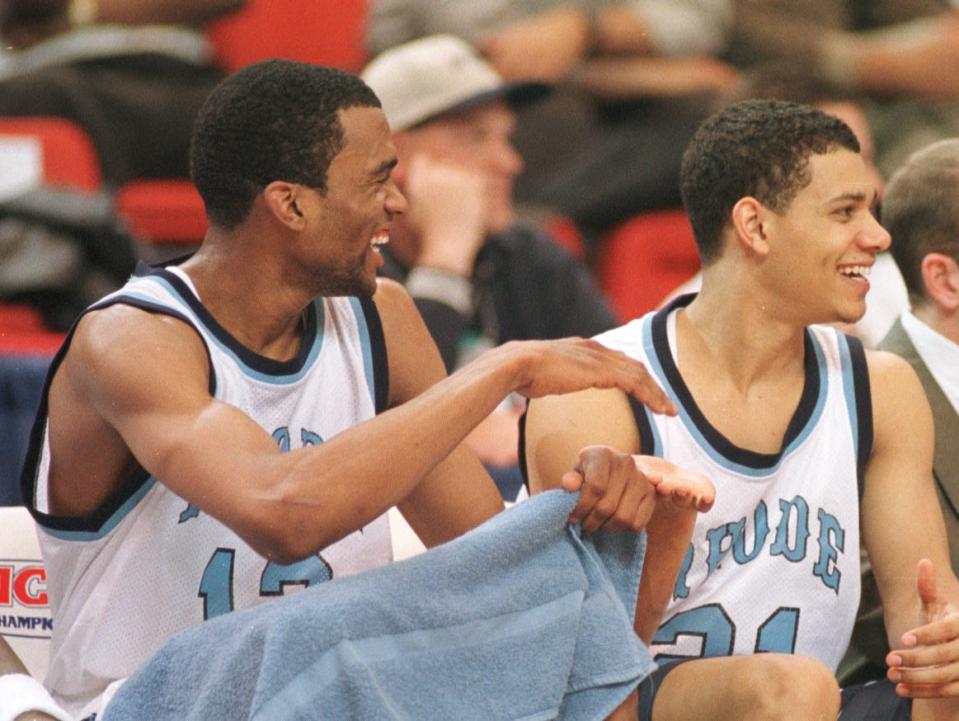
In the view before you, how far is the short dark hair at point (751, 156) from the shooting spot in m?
2.39

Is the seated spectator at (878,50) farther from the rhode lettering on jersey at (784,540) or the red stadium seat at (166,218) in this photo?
the rhode lettering on jersey at (784,540)

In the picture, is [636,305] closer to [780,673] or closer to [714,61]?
[714,61]

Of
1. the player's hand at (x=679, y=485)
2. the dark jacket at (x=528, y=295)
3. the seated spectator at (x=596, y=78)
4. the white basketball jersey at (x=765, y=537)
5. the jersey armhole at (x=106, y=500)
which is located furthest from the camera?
the seated spectator at (x=596, y=78)

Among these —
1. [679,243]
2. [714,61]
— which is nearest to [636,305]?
[679,243]

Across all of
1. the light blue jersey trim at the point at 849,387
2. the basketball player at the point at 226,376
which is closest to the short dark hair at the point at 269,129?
the basketball player at the point at 226,376

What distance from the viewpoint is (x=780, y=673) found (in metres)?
2.02

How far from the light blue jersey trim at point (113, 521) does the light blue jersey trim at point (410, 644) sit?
0.47 meters

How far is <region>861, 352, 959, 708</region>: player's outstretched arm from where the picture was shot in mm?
2309

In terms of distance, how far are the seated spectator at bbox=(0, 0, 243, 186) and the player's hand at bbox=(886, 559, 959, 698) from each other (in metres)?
2.58

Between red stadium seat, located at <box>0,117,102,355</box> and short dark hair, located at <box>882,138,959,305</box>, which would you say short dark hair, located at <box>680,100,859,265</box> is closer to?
short dark hair, located at <box>882,138,959,305</box>

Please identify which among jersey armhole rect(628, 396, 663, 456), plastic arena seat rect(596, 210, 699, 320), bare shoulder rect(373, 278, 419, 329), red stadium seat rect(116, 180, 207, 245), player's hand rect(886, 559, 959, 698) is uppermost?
bare shoulder rect(373, 278, 419, 329)

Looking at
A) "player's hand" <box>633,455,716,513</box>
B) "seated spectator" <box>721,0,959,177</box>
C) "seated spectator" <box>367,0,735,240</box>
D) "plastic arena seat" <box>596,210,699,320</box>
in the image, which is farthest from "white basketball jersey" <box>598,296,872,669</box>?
"seated spectator" <box>721,0,959,177</box>

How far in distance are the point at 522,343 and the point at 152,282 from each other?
1.61 ft

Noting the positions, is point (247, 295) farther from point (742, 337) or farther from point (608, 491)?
point (742, 337)
